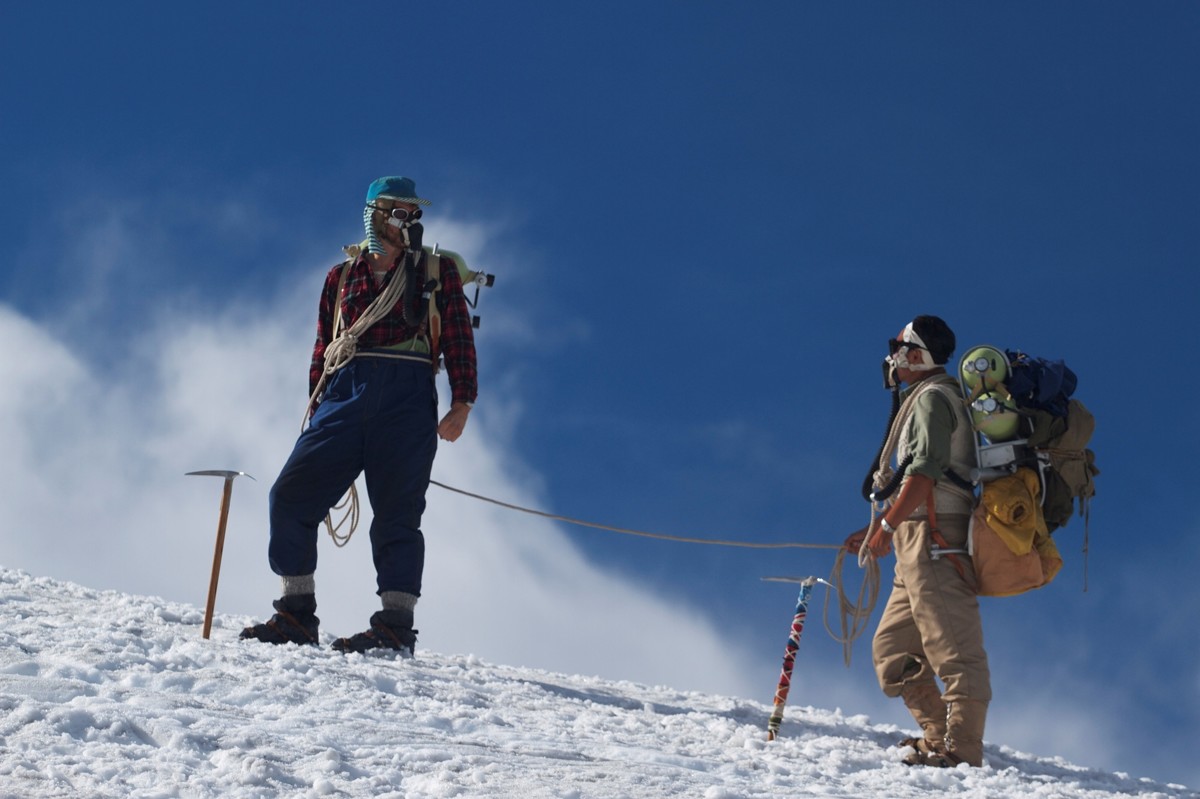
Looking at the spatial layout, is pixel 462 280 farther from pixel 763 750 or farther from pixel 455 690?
pixel 763 750

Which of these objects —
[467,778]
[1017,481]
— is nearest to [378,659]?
[467,778]

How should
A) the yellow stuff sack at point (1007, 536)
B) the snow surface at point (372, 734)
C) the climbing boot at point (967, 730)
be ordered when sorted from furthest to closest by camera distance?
the yellow stuff sack at point (1007, 536) < the climbing boot at point (967, 730) < the snow surface at point (372, 734)

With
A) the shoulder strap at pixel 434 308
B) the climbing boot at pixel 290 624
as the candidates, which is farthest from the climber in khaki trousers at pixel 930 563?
the climbing boot at pixel 290 624

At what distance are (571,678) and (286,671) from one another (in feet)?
8.40

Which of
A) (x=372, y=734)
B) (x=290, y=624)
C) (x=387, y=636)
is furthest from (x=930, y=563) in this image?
(x=290, y=624)

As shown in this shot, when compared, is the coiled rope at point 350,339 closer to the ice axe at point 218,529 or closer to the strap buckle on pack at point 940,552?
the ice axe at point 218,529

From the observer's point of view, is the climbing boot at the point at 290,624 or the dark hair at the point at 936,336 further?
the climbing boot at the point at 290,624

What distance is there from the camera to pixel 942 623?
579 cm

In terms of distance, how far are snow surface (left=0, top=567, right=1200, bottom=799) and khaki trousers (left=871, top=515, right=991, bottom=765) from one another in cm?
28

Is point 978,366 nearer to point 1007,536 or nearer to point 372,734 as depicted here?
point 1007,536

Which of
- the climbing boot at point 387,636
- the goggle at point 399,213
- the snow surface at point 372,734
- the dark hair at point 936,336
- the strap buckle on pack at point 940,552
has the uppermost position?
the goggle at point 399,213

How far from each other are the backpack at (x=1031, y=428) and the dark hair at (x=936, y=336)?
0.14m

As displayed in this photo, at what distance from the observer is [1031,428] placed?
6016mm

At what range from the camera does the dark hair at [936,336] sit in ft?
20.2
